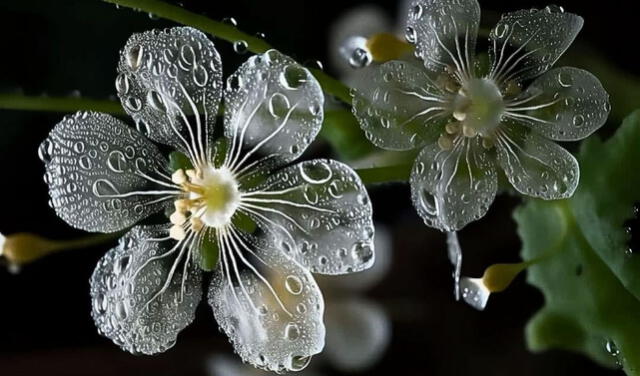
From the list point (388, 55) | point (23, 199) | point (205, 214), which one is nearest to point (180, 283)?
point (205, 214)

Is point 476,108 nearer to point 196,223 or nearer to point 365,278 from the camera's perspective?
point 196,223

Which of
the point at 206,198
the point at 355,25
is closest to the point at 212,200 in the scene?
the point at 206,198

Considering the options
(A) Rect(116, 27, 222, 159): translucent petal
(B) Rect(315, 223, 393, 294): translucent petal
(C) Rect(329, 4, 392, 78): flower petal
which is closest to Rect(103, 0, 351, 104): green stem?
(A) Rect(116, 27, 222, 159): translucent petal

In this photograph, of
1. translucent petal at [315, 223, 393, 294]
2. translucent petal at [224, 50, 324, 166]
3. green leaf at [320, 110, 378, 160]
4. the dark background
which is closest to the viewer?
translucent petal at [224, 50, 324, 166]

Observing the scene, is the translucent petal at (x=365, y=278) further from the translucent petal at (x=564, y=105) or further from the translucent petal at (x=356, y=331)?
the translucent petal at (x=564, y=105)

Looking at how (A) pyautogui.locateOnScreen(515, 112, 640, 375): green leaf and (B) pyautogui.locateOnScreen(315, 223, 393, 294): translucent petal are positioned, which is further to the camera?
(B) pyautogui.locateOnScreen(315, 223, 393, 294): translucent petal

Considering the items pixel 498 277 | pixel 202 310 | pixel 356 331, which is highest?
pixel 498 277

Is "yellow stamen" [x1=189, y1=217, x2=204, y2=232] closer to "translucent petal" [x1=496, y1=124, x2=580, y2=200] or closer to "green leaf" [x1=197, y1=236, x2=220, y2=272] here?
"green leaf" [x1=197, y1=236, x2=220, y2=272]
